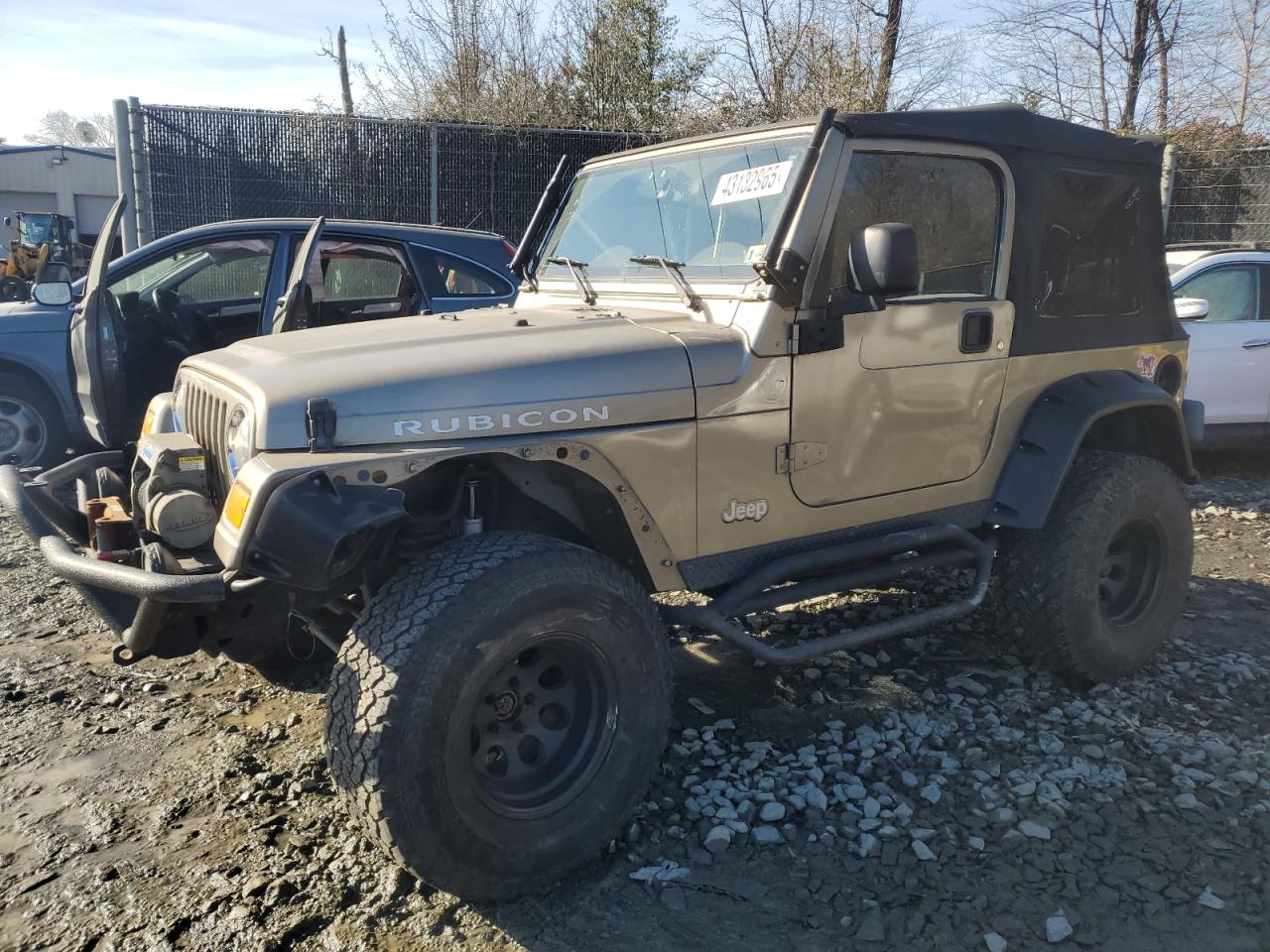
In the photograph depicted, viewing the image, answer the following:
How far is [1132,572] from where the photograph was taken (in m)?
4.26

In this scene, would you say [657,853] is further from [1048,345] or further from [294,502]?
[1048,345]

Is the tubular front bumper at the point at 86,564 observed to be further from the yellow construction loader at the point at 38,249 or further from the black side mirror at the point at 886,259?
the yellow construction loader at the point at 38,249

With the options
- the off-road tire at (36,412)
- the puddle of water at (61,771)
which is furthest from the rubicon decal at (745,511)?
the off-road tire at (36,412)

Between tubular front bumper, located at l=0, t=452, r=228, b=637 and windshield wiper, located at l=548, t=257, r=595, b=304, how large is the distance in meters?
1.78

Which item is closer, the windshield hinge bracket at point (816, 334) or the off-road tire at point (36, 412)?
the windshield hinge bracket at point (816, 334)

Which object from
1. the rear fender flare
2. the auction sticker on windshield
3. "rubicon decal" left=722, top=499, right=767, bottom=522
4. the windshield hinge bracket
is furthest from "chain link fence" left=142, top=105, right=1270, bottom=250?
"rubicon decal" left=722, top=499, right=767, bottom=522

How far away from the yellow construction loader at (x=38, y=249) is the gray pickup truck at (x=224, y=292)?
36.7 feet

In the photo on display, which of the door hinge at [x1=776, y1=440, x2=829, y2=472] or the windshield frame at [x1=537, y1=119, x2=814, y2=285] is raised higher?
the windshield frame at [x1=537, y1=119, x2=814, y2=285]

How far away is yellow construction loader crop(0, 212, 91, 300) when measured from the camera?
58.0 ft

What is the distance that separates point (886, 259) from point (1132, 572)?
216 cm

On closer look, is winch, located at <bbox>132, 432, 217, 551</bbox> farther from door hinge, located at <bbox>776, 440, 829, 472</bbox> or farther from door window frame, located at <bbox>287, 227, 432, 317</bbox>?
door window frame, located at <bbox>287, 227, 432, 317</bbox>

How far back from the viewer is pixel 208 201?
38.7 ft

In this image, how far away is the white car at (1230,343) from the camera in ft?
24.1

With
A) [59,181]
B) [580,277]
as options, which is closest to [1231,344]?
[580,277]
